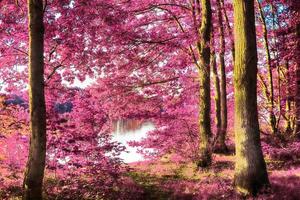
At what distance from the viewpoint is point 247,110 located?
9070 millimetres

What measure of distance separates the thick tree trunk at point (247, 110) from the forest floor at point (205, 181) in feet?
1.36

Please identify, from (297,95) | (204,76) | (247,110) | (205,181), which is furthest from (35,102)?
(297,95)

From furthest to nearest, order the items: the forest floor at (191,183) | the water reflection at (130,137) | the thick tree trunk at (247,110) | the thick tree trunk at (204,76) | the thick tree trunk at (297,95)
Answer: the water reflection at (130,137) → the thick tree trunk at (204,76) → the thick tree trunk at (297,95) → the forest floor at (191,183) → the thick tree trunk at (247,110)

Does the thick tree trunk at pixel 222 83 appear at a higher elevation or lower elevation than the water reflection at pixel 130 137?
higher

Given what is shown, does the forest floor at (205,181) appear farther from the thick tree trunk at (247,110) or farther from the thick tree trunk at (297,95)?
the thick tree trunk at (297,95)

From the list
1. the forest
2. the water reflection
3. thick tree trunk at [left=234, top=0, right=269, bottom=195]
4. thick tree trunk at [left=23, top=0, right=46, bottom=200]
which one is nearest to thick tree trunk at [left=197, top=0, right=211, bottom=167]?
the forest

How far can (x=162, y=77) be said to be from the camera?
693 inches

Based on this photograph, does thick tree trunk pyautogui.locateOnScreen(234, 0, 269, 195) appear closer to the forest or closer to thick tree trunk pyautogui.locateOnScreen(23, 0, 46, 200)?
the forest

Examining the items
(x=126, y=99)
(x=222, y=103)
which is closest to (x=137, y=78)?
(x=126, y=99)

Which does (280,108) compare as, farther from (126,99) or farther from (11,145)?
(11,145)

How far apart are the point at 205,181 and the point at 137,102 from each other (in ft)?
20.7

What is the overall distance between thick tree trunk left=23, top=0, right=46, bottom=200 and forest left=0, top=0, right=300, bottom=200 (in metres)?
0.02

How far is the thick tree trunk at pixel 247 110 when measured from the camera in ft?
29.5

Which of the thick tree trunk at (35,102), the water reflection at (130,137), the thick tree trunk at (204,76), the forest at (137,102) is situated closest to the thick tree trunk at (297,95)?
the forest at (137,102)
